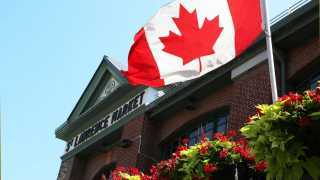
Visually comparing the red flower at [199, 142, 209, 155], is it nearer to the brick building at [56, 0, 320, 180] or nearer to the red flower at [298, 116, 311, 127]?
the red flower at [298, 116, 311, 127]

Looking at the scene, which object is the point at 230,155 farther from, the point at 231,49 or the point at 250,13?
the point at 250,13

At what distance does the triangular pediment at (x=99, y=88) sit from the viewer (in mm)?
21219

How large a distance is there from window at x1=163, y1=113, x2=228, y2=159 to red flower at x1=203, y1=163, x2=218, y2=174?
21.3 ft

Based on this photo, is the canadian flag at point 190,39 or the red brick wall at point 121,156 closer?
the canadian flag at point 190,39

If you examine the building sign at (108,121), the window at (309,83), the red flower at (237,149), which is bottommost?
the red flower at (237,149)

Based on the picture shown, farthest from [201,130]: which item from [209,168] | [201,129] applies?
[209,168]

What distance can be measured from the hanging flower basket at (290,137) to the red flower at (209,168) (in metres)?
1.69

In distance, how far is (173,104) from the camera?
1727 centimetres

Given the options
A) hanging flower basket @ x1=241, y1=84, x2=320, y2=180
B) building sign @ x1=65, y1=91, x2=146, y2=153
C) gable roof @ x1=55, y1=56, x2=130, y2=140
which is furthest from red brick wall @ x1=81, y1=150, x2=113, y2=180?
hanging flower basket @ x1=241, y1=84, x2=320, y2=180

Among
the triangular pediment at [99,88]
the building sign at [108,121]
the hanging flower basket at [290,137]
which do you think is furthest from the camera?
the triangular pediment at [99,88]

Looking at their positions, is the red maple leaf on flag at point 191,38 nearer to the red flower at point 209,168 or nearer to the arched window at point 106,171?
the red flower at point 209,168

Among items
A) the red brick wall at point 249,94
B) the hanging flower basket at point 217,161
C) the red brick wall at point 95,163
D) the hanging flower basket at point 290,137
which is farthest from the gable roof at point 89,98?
the hanging flower basket at point 290,137

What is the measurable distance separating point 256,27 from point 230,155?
2564 millimetres

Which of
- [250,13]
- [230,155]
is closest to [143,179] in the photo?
[230,155]
